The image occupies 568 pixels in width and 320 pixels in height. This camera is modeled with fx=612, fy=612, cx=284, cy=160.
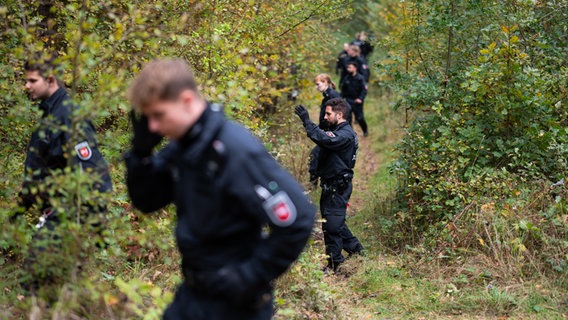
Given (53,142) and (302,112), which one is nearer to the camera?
(53,142)

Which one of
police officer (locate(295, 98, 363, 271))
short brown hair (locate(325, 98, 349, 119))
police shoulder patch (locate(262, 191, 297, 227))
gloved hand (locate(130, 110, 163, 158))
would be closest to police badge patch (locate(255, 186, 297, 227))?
police shoulder patch (locate(262, 191, 297, 227))

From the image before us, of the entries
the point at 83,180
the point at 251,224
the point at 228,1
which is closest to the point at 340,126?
the point at 228,1

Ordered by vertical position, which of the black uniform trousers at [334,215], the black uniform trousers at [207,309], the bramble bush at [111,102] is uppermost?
the black uniform trousers at [207,309]

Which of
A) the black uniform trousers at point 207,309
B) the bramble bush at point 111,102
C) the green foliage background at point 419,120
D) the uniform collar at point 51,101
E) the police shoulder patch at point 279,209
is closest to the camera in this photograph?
the police shoulder patch at point 279,209

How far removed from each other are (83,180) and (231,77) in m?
2.43

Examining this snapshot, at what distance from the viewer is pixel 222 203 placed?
8.39 ft

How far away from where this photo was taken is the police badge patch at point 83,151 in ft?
12.8

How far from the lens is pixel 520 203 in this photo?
6645 millimetres

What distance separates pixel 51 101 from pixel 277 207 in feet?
7.44

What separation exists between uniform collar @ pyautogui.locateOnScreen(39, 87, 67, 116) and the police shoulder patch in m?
2.20

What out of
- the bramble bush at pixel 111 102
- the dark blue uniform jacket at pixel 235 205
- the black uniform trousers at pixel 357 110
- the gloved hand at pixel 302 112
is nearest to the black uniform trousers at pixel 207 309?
the dark blue uniform jacket at pixel 235 205

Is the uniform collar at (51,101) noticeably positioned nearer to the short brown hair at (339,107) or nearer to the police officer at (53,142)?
the police officer at (53,142)

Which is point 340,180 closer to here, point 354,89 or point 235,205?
point 235,205

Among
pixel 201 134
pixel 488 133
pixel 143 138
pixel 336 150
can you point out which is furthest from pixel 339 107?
pixel 201 134
